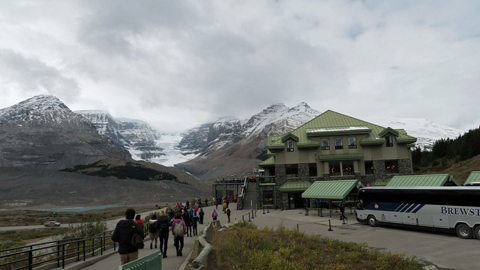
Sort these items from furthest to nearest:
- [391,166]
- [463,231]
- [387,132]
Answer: [387,132] < [391,166] < [463,231]

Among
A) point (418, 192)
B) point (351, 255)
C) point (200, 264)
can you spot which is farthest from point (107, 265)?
point (418, 192)

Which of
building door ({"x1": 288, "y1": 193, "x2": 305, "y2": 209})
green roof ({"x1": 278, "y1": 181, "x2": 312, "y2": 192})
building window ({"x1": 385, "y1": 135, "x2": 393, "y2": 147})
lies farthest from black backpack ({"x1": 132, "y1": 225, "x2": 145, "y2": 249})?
building window ({"x1": 385, "y1": 135, "x2": 393, "y2": 147})

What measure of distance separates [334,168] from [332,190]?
11283 mm

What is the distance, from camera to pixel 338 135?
46656 millimetres

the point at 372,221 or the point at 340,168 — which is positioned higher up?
the point at 340,168

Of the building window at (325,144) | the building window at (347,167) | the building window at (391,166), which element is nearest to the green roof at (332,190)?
the building window at (347,167)

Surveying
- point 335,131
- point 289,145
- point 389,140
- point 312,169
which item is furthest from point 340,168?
point 389,140

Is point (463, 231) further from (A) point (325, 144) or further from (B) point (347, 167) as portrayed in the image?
(A) point (325, 144)

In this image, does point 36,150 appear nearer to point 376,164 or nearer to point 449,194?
point 376,164

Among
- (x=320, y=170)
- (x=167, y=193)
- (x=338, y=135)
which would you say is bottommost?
(x=167, y=193)

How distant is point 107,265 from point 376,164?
41808mm

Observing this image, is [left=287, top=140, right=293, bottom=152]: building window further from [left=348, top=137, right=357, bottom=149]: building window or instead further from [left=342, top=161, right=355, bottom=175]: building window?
[left=348, top=137, right=357, bottom=149]: building window

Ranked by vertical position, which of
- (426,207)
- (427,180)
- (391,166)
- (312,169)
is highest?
(391,166)

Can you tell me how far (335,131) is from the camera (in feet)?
152
